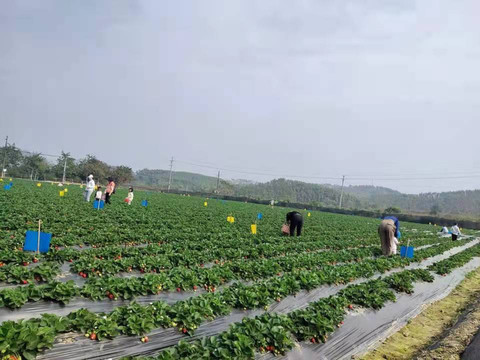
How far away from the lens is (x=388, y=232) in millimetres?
16281

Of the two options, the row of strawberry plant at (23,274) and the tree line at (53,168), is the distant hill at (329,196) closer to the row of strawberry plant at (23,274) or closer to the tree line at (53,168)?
the tree line at (53,168)

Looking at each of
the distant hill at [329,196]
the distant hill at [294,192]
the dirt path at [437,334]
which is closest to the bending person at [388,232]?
the dirt path at [437,334]

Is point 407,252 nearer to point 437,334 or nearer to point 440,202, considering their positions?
point 437,334

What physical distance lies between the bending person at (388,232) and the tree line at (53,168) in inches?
3244

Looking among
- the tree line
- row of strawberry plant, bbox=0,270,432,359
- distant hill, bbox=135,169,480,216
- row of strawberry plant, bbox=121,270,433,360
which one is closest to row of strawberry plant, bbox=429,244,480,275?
row of strawberry plant, bbox=121,270,433,360

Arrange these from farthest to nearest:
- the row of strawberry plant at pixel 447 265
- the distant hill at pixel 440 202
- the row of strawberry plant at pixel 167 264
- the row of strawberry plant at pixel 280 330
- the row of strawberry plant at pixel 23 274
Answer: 1. the distant hill at pixel 440 202
2. the row of strawberry plant at pixel 447 265
3. the row of strawberry plant at pixel 167 264
4. the row of strawberry plant at pixel 23 274
5. the row of strawberry plant at pixel 280 330

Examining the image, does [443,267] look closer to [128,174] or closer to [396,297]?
[396,297]

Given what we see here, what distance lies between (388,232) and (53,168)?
92807 mm

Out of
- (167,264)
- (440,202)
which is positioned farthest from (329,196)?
(167,264)

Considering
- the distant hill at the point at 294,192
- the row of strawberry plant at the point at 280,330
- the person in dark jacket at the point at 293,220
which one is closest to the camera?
the row of strawberry plant at the point at 280,330

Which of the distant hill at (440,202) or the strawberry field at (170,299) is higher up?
the distant hill at (440,202)

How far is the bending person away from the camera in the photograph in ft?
52.9

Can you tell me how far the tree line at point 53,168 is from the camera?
88.6m

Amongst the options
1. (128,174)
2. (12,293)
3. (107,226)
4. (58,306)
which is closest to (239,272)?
(58,306)
